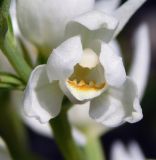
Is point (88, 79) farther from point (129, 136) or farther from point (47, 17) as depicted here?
point (129, 136)

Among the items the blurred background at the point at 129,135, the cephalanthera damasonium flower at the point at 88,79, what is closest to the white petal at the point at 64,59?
the cephalanthera damasonium flower at the point at 88,79

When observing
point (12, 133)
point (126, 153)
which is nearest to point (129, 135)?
point (126, 153)

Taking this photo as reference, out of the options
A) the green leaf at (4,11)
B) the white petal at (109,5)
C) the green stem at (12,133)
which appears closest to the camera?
the green leaf at (4,11)

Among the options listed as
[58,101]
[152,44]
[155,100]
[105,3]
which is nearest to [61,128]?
[58,101]

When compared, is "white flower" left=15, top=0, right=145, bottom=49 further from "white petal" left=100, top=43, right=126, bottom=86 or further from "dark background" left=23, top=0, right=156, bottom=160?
"dark background" left=23, top=0, right=156, bottom=160

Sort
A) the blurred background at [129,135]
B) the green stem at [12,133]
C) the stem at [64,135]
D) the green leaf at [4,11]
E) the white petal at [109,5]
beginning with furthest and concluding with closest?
the blurred background at [129,135]
the white petal at [109,5]
the green stem at [12,133]
the stem at [64,135]
the green leaf at [4,11]

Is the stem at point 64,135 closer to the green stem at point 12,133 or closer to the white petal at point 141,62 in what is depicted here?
the green stem at point 12,133

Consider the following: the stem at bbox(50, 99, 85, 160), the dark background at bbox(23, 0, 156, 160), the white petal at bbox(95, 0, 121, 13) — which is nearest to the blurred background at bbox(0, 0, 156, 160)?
the dark background at bbox(23, 0, 156, 160)
